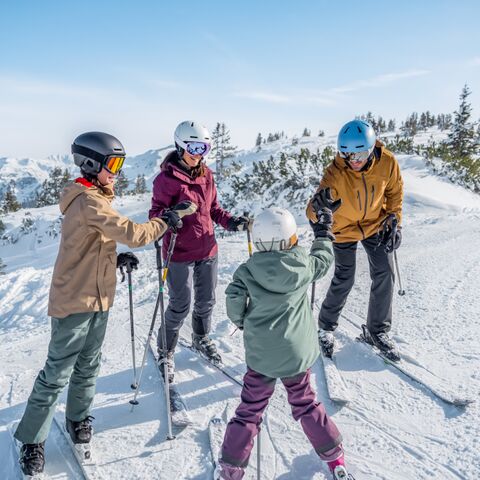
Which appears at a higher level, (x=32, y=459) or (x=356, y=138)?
(x=356, y=138)

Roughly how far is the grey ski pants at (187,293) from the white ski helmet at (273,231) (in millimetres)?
1393

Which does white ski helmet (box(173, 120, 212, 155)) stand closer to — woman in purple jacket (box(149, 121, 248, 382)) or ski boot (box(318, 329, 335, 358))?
woman in purple jacket (box(149, 121, 248, 382))

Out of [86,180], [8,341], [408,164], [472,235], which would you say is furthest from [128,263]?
[408,164]

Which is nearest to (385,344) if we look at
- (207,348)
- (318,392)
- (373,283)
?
(373,283)

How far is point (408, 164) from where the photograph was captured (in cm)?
1584

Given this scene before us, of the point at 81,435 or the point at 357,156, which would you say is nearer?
the point at 81,435

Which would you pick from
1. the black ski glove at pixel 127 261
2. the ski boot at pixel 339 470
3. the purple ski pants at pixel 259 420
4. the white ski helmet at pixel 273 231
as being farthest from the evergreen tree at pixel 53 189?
the ski boot at pixel 339 470

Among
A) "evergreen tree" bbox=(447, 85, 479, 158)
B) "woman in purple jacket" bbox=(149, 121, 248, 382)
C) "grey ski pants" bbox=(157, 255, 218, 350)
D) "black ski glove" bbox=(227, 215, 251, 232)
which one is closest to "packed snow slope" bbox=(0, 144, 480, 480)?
"grey ski pants" bbox=(157, 255, 218, 350)

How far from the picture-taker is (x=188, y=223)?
3.93m

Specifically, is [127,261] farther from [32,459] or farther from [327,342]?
[327,342]

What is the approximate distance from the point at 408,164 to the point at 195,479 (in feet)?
50.2

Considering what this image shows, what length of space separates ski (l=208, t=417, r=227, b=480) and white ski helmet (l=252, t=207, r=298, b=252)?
1.53 m

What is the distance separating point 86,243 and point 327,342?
269cm

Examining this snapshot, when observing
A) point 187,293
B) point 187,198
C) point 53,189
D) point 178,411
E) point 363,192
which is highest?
point 363,192
